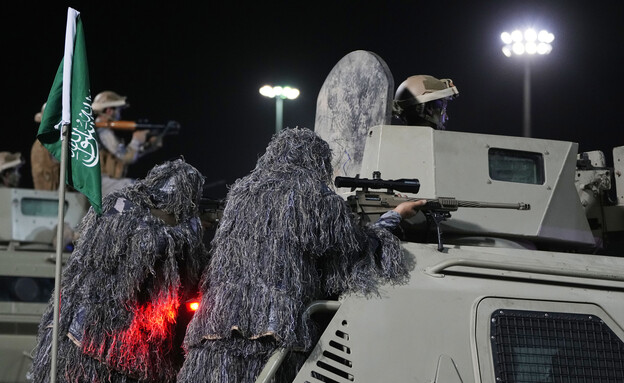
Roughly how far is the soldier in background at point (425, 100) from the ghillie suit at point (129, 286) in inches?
63.3

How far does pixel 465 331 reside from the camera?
12.3 feet

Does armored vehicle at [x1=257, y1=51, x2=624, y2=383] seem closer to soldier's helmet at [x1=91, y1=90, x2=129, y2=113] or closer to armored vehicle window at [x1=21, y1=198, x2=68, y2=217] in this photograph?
armored vehicle window at [x1=21, y1=198, x2=68, y2=217]

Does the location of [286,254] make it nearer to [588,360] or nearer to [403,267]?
[403,267]

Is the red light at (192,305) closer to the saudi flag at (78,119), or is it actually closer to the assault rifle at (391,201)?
the saudi flag at (78,119)

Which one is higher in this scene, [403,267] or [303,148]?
[303,148]

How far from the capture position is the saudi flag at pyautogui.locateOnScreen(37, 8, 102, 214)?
413 centimetres

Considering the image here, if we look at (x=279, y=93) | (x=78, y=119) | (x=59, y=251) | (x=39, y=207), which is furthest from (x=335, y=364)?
(x=279, y=93)

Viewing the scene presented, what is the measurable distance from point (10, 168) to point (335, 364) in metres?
9.44

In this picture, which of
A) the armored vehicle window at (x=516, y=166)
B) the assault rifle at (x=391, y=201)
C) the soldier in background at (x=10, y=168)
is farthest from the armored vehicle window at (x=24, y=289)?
the armored vehicle window at (x=516, y=166)

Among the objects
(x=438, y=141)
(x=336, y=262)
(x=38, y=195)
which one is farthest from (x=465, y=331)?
(x=38, y=195)

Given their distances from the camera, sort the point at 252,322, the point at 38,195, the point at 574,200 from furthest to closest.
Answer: the point at 38,195 < the point at 574,200 < the point at 252,322

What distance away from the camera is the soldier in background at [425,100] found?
5340 millimetres

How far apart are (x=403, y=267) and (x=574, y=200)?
1.47m

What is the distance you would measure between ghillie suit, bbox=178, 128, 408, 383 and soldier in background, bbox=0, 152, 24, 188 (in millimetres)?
8694
